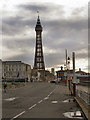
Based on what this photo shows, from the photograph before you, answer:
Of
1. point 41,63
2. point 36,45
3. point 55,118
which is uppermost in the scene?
point 36,45

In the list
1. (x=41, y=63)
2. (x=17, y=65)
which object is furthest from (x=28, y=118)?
(x=41, y=63)

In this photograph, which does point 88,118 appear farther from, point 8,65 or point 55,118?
point 8,65

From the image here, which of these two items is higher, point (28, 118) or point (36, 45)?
point (36, 45)

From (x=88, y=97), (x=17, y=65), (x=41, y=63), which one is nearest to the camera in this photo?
(x=88, y=97)

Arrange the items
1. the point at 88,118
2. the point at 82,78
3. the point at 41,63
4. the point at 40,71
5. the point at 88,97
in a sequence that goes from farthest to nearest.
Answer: the point at 40,71 → the point at 41,63 → the point at 82,78 → the point at 88,97 → the point at 88,118

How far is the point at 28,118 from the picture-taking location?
34.8 ft

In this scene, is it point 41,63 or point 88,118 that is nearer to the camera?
point 88,118

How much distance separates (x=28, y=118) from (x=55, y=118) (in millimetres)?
1300

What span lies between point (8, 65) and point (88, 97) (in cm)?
12864

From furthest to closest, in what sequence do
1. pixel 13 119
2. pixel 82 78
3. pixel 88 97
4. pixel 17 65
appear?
pixel 17 65, pixel 82 78, pixel 88 97, pixel 13 119

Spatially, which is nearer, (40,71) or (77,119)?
(77,119)

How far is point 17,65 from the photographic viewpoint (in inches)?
5438

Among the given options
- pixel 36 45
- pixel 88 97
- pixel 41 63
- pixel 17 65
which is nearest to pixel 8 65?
pixel 17 65

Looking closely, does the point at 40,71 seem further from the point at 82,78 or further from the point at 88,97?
the point at 88,97
